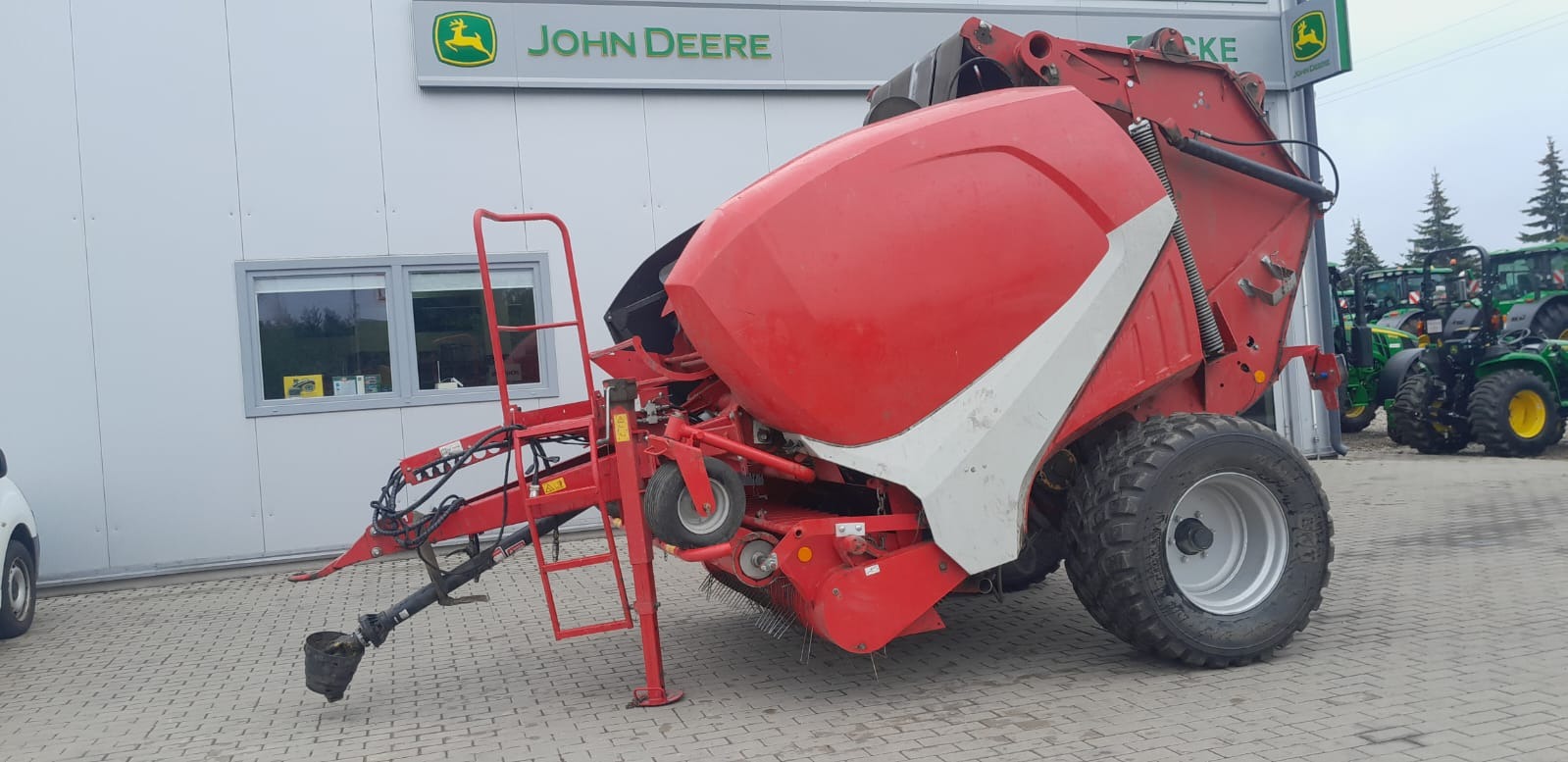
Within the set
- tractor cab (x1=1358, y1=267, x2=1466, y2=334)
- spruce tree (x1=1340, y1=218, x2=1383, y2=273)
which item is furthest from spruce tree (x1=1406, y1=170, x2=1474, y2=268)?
tractor cab (x1=1358, y1=267, x2=1466, y2=334)

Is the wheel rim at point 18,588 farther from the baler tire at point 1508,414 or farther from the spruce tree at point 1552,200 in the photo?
the spruce tree at point 1552,200

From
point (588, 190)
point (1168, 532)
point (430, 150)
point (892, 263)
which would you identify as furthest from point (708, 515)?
point (430, 150)

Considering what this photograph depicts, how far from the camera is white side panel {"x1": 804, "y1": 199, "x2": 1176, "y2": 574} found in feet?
15.0

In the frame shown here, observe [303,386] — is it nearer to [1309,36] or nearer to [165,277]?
[165,277]

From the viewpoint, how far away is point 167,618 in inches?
294

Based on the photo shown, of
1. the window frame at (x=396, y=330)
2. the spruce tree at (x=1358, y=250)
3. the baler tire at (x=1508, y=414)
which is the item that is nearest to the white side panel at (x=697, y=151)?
the window frame at (x=396, y=330)

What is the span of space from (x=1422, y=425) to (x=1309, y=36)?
497 centimetres

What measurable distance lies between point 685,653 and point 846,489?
A: 4.42 feet

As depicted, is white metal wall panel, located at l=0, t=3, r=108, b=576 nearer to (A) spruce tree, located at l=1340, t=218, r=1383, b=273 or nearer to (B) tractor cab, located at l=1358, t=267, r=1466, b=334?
(B) tractor cab, located at l=1358, t=267, r=1466, b=334

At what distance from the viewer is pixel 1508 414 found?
12664mm

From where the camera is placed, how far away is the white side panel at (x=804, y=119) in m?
10.2

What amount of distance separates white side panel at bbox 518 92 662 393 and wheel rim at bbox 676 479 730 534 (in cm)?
529

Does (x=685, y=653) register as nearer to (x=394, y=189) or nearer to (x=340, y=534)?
(x=340, y=534)

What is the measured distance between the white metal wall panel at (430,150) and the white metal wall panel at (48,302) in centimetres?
235
